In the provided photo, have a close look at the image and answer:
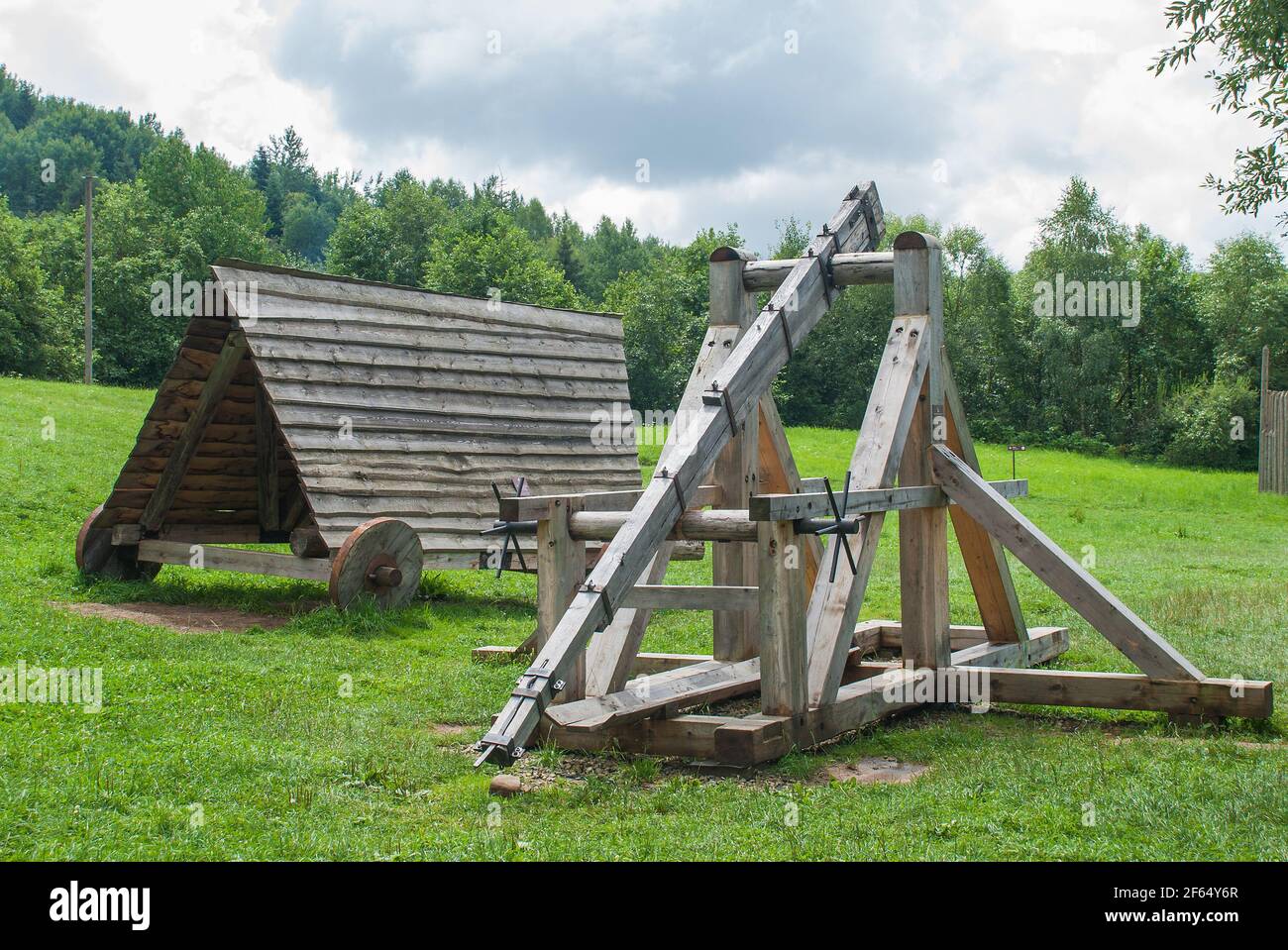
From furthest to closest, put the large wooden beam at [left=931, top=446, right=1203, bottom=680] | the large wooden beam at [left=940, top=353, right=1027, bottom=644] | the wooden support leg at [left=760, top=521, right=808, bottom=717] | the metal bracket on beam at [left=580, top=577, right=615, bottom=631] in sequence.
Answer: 1. the large wooden beam at [left=940, top=353, right=1027, bottom=644]
2. the large wooden beam at [left=931, top=446, right=1203, bottom=680]
3. the wooden support leg at [left=760, top=521, right=808, bottom=717]
4. the metal bracket on beam at [left=580, top=577, right=615, bottom=631]

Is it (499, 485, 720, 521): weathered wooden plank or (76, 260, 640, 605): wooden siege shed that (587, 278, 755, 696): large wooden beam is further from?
(76, 260, 640, 605): wooden siege shed

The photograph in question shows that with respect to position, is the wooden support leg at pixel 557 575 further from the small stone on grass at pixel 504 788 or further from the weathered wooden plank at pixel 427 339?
the weathered wooden plank at pixel 427 339

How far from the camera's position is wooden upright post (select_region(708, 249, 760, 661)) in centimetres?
834

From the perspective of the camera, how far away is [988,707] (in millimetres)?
8211

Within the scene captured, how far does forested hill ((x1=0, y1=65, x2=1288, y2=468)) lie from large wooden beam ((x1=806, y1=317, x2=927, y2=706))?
28.3 meters

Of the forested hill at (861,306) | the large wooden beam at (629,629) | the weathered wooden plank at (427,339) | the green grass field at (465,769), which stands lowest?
the green grass field at (465,769)

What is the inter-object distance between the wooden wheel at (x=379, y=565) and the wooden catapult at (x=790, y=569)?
12.1ft

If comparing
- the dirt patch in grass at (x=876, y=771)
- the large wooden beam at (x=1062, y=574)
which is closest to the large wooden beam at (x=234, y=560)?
the large wooden beam at (x=1062, y=574)

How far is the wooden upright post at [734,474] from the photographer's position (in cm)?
834

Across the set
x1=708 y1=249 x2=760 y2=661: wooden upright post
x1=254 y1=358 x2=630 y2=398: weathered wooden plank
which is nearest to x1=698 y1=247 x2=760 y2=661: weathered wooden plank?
x1=708 y1=249 x2=760 y2=661: wooden upright post

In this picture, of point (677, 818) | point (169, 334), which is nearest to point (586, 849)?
point (677, 818)

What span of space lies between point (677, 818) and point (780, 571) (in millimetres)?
1610

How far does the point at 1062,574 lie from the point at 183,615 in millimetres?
8248
